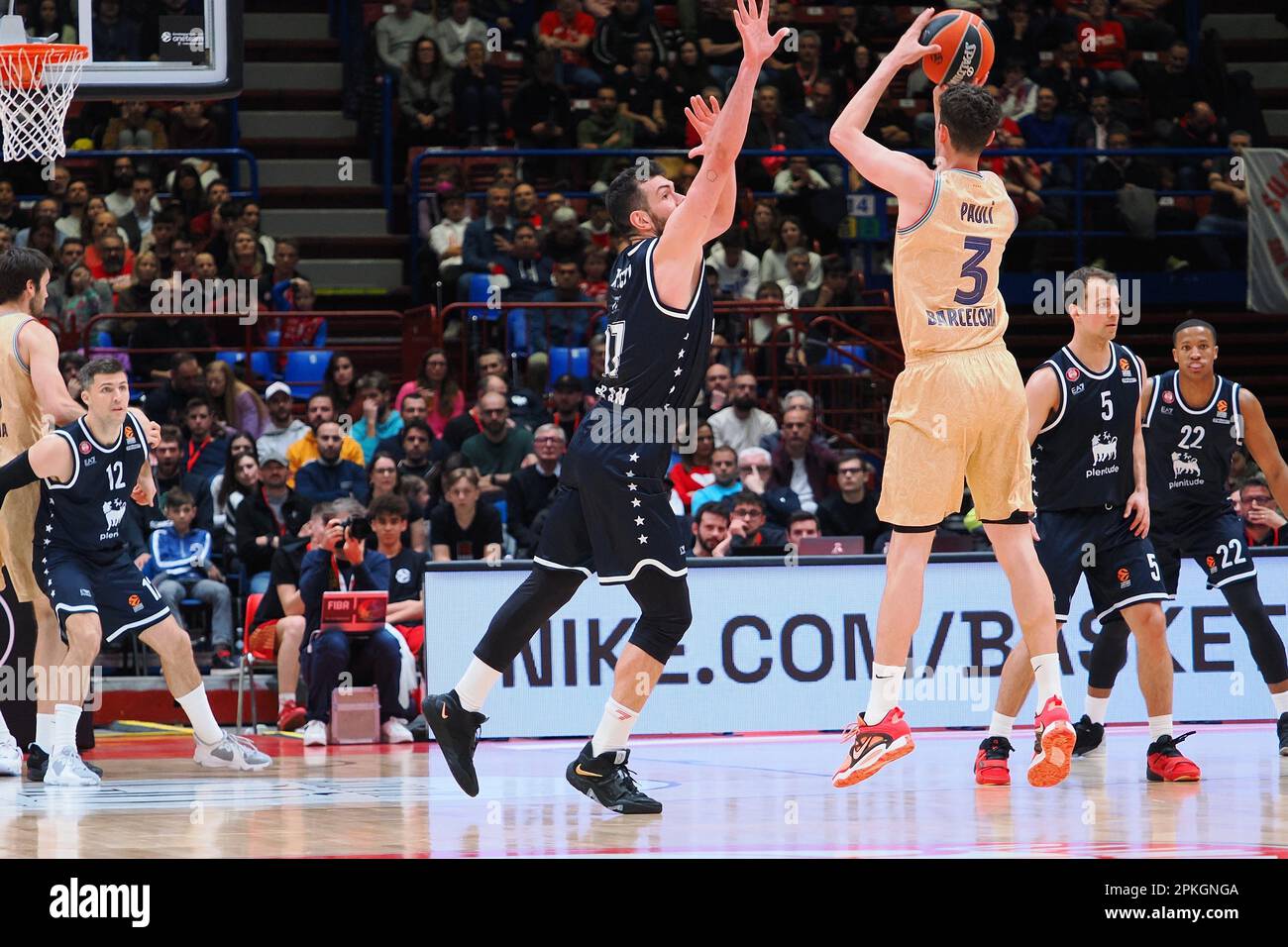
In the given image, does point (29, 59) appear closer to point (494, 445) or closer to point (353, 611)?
point (353, 611)

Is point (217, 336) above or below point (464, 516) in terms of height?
above

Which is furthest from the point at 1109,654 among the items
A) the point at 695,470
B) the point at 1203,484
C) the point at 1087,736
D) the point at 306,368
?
the point at 306,368

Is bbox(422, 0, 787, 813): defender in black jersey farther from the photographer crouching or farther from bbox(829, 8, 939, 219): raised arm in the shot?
the photographer crouching

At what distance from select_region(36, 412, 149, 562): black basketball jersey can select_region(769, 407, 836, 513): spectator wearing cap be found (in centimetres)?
615

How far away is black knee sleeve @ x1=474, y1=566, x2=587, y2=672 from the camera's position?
23.4 feet

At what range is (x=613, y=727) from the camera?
714 cm

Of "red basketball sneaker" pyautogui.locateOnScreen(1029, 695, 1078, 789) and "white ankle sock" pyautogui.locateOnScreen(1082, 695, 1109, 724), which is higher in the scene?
"red basketball sneaker" pyautogui.locateOnScreen(1029, 695, 1078, 789)

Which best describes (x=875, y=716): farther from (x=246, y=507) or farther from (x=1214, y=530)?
(x=246, y=507)

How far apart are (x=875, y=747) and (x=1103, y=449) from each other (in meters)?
2.72

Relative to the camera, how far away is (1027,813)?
6746 mm

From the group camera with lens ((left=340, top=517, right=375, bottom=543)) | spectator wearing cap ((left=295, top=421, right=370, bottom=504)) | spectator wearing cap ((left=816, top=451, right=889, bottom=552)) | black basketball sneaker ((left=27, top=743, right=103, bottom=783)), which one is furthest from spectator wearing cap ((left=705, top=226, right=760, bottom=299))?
black basketball sneaker ((left=27, top=743, right=103, bottom=783))
